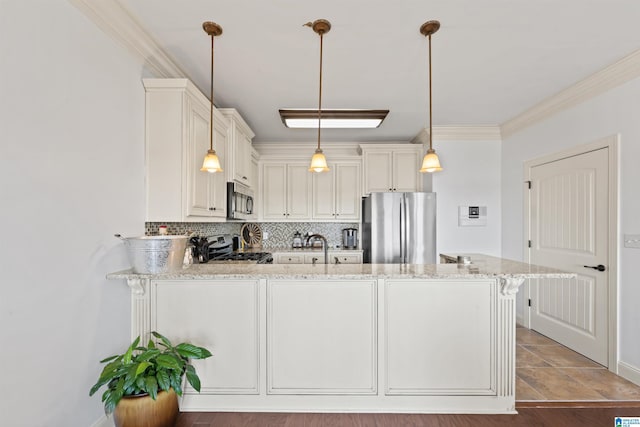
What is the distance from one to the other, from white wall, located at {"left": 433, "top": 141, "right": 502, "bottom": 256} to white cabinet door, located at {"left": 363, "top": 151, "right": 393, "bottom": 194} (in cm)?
66

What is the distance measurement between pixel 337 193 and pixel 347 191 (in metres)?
0.16

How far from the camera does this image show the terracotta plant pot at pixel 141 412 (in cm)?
156

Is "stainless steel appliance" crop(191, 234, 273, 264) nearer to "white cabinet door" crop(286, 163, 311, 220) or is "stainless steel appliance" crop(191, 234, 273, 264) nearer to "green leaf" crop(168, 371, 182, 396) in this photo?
"white cabinet door" crop(286, 163, 311, 220)

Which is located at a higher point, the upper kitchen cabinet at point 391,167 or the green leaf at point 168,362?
the upper kitchen cabinet at point 391,167

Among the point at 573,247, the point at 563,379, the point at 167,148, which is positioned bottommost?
the point at 563,379

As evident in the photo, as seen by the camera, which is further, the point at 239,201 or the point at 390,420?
the point at 239,201

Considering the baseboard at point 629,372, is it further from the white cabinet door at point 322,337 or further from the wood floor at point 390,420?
the white cabinet door at point 322,337

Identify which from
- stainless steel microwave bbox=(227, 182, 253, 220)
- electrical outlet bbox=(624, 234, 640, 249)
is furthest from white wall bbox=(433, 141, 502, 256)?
stainless steel microwave bbox=(227, 182, 253, 220)

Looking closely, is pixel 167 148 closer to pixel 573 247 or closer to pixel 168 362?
pixel 168 362

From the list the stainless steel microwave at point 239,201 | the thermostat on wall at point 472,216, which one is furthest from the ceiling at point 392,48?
the thermostat on wall at point 472,216

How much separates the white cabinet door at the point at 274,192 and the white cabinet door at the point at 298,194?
0.25 ft

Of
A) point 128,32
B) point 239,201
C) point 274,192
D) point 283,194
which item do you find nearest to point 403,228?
point 283,194

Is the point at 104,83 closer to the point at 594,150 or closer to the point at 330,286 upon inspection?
the point at 330,286

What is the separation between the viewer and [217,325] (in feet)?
6.67
